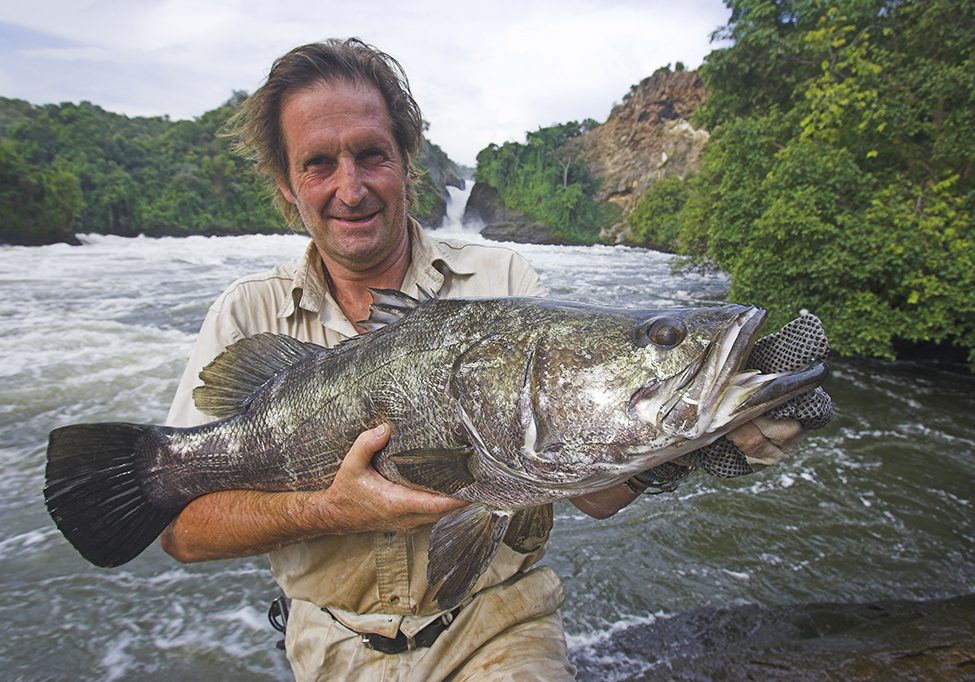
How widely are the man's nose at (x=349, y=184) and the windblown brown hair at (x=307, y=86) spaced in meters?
0.38

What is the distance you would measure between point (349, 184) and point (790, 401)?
1.78m

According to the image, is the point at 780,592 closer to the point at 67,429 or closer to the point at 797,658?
the point at 797,658

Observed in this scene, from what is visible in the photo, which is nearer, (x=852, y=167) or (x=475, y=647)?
(x=475, y=647)

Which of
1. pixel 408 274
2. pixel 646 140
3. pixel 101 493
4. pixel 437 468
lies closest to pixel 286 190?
pixel 408 274

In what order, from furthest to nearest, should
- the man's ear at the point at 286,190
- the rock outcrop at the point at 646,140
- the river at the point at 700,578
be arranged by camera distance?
the rock outcrop at the point at 646,140, the river at the point at 700,578, the man's ear at the point at 286,190

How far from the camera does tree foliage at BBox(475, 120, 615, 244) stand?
61156mm

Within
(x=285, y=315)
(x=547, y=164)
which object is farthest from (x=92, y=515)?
(x=547, y=164)

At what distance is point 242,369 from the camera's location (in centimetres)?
206

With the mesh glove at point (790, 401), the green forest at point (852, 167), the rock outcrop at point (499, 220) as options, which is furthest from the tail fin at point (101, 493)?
the rock outcrop at point (499, 220)

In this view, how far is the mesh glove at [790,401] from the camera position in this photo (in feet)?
4.50

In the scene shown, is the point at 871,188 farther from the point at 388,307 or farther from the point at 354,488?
the point at 354,488

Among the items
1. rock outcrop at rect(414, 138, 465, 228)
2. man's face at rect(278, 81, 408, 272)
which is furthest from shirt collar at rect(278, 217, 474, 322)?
rock outcrop at rect(414, 138, 465, 228)

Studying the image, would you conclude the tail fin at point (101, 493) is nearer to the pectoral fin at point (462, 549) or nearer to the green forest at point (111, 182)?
the pectoral fin at point (462, 549)

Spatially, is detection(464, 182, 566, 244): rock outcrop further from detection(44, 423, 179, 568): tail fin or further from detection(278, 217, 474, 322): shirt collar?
detection(44, 423, 179, 568): tail fin
